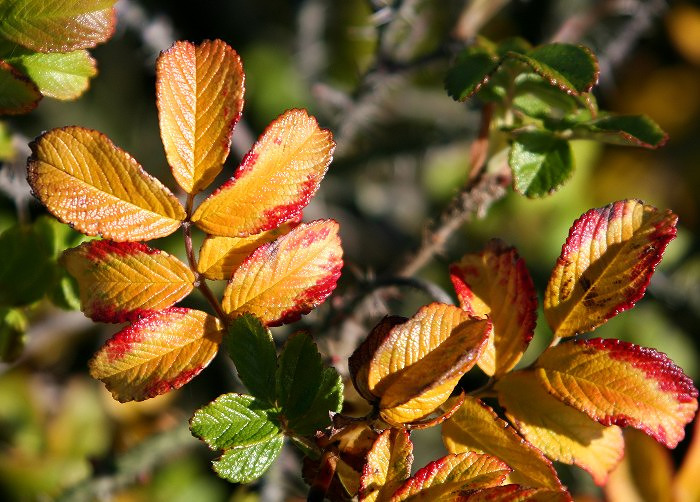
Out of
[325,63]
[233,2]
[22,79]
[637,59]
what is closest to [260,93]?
[325,63]

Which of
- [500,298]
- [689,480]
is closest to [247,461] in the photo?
[500,298]

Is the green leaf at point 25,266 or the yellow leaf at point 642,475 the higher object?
the green leaf at point 25,266

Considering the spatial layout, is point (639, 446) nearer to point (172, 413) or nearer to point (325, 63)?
point (172, 413)

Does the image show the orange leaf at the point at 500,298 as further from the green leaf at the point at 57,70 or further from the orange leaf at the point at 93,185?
the green leaf at the point at 57,70

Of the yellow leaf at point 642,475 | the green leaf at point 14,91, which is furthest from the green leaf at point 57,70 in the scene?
the yellow leaf at point 642,475

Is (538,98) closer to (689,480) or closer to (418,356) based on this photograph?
(418,356)

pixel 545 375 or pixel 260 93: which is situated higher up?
pixel 545 375
